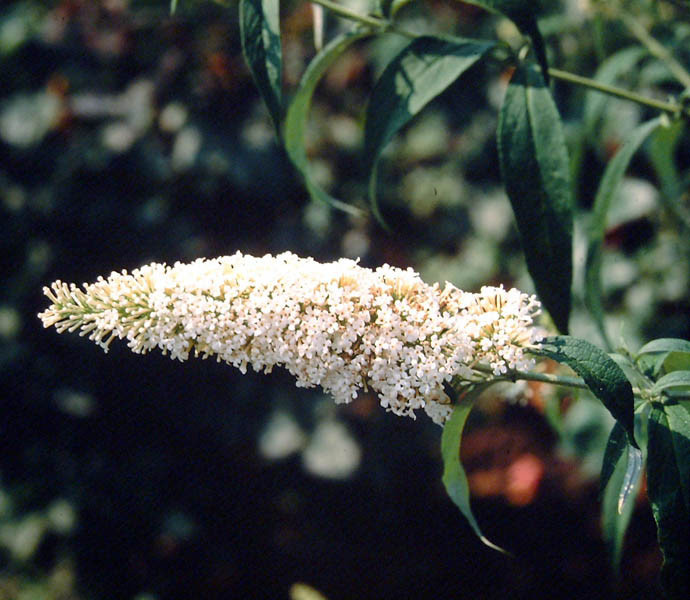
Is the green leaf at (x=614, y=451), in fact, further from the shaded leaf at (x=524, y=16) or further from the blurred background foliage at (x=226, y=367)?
the blurred background foliage at (x=226, y=367)

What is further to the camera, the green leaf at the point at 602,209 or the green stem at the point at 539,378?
the green leaf at the point at 602,209

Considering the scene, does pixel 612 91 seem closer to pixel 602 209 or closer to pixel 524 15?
pixel 602 209

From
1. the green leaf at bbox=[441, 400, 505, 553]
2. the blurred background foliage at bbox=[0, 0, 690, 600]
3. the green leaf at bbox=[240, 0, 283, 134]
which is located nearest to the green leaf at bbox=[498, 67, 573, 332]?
the green leaf at bbox=[441, 400, 505, 553]

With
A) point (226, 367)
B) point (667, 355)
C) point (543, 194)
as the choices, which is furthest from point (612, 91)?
point (226, 367)

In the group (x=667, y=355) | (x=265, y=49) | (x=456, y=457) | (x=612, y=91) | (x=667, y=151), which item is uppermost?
(x=265, y=49)

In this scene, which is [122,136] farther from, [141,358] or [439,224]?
[439,224]

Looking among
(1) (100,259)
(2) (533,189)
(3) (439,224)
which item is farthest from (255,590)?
(2) (533,189)

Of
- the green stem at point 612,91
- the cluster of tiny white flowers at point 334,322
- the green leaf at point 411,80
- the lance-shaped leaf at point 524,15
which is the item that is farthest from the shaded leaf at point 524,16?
the cluster of tiny white flowers at point 334,322
